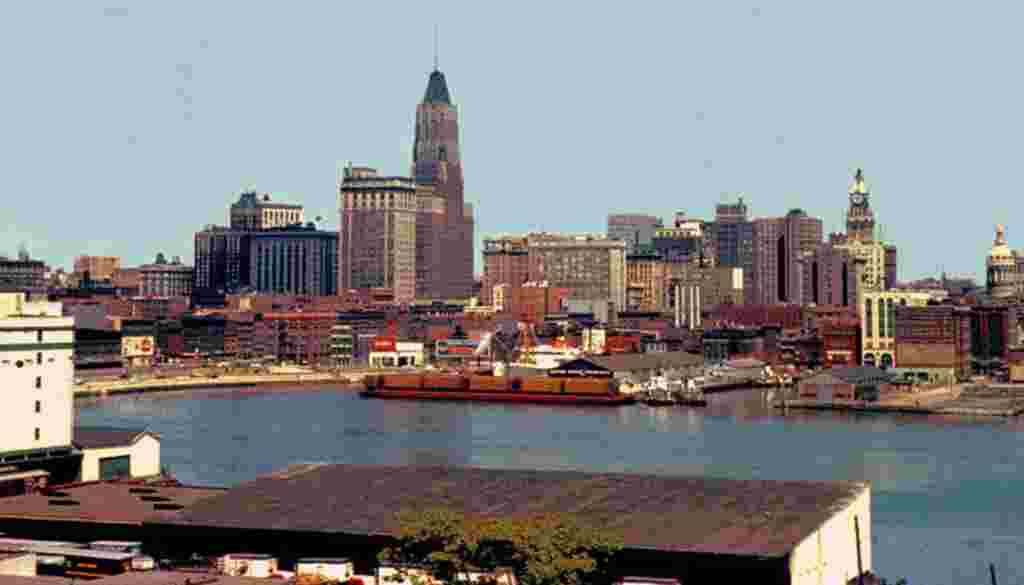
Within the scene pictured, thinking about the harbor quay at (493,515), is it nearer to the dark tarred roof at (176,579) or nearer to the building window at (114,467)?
the dark tarred roof at (176,579)

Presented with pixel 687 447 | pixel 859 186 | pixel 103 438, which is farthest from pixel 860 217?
pixel 103 438

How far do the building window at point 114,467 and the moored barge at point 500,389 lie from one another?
206ft

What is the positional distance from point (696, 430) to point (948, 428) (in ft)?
41.0

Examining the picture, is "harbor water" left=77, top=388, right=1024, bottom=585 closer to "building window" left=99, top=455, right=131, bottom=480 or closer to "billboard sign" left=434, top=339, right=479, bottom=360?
"building window" left=99, top=455, right=131, bottom=480

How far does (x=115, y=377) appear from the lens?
120 m

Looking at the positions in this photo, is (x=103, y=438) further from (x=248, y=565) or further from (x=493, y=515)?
(x=493, y=515)

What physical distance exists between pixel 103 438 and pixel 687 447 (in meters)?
30.4

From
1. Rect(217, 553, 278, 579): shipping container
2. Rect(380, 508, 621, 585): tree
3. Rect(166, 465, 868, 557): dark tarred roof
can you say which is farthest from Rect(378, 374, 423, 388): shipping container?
Rect(380, 508, 621, 585): tree

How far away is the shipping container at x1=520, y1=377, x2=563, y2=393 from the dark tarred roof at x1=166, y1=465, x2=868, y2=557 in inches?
2716

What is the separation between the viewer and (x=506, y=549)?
25672 millimetres

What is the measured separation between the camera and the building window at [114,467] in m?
38.6

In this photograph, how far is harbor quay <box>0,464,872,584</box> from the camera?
27375mm

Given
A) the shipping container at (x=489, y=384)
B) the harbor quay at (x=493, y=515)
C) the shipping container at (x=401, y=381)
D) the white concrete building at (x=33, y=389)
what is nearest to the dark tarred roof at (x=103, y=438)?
the white concrete building at (x=33, y=389)

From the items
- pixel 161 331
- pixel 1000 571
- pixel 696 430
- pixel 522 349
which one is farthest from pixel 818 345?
pixel 1000 571
